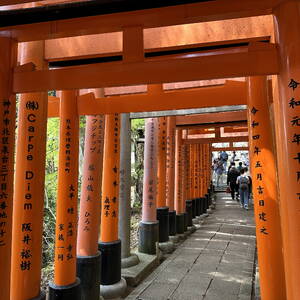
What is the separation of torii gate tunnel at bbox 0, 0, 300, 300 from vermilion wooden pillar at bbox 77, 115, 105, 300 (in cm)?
1

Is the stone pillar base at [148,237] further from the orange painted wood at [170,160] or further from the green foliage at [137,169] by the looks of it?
the green foliage at [137,169]

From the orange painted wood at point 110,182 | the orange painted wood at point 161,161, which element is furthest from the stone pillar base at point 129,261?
the orange painted wood at point 161,161

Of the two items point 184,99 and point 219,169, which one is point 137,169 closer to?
point 184,99

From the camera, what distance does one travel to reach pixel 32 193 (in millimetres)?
3045

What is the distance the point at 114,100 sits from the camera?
11.4 feet

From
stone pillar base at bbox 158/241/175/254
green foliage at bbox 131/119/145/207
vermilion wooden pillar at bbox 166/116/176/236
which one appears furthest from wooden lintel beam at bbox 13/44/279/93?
green foliage at bbox 131/119/145/207

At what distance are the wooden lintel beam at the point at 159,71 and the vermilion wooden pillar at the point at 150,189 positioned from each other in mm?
4733

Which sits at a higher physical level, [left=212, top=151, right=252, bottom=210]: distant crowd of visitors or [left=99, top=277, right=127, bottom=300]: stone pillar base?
[left=212, top=151, right=252, bottom=210]: distant crowd of visitors

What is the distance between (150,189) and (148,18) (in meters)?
5.06

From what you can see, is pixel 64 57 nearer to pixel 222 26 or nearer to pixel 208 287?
pixel 222 26

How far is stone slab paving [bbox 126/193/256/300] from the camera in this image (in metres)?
4.86

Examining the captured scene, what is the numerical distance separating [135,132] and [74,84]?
35.1 feet

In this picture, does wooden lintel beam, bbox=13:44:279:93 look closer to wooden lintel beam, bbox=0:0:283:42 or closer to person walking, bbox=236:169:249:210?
wooden lintel beam, bbox=0:0:283:42

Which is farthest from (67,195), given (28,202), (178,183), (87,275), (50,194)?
(50,194)
